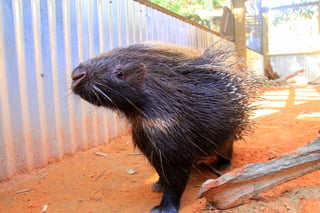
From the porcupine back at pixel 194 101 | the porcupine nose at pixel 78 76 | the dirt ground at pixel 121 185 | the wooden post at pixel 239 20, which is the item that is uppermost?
the wooden post at pixel 239 20

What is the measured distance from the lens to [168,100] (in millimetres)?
2381

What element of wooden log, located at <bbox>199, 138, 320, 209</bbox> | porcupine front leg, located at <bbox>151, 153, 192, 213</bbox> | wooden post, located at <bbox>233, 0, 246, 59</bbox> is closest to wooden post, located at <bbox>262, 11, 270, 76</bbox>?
wooden post, located at <bbox>233, 0, 246, 59</bbox>

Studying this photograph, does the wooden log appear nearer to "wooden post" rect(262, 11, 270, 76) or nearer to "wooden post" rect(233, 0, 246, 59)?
"wooden post" rect(233, 0, 246, 59)

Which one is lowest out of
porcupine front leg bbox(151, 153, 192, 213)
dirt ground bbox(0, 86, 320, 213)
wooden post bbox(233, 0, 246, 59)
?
dirt ground bbox(0, 86, 320, 213)

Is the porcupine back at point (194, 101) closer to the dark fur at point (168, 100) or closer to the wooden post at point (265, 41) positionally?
the dark fur at point (168, 100)

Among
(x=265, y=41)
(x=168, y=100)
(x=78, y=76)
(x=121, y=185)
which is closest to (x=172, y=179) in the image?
(x=168, y=100)

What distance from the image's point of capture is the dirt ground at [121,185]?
225cm

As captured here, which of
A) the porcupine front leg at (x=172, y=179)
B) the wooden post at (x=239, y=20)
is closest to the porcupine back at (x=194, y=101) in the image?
the porcupine front leg at (x=172, y=179)

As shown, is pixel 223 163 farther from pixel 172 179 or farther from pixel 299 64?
pixel 299 64

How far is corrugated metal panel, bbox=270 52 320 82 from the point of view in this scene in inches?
675

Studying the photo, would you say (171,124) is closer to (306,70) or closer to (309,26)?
(306,70)

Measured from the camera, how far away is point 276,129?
4.86 meters

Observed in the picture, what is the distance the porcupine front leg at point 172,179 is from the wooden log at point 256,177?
304 millimetres

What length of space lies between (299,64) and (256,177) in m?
17.3
